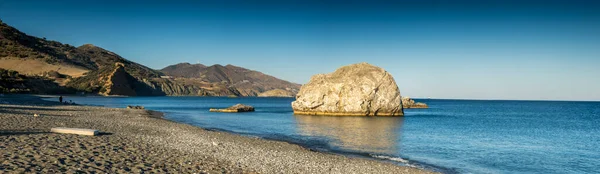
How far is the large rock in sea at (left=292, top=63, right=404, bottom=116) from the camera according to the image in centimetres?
7100

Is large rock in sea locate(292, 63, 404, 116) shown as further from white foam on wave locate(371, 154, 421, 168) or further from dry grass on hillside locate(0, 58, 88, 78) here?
dry grass on hillside locate(0, 58, 88, 78)

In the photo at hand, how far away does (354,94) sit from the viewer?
71312 mm

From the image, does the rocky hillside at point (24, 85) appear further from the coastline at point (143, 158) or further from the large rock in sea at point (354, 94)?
the coastline at point (143, 158)

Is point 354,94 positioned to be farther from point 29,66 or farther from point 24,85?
point 29,66

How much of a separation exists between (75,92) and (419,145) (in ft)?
546

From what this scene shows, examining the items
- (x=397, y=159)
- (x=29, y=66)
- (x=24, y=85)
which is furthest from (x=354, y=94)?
(x=29, y=66)

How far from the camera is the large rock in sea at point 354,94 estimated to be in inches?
2795

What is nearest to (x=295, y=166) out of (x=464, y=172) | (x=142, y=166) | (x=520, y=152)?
(x=142, y=166)

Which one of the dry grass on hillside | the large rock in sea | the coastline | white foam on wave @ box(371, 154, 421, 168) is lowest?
white foam on wave @ box(371, 154, 421, 168)

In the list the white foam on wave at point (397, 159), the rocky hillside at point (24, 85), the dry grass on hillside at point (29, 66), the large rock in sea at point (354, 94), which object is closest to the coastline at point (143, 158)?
the white foam on wave at point (397, 159)

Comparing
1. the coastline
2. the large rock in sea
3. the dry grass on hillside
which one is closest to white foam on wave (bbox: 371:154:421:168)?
the coastline

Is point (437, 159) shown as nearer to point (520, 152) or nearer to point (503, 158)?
point (503, 158)

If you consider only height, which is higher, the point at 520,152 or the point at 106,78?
the point at 106,78

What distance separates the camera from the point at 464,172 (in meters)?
18.9
